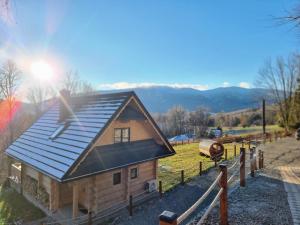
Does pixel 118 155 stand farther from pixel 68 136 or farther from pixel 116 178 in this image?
pixel 68 136

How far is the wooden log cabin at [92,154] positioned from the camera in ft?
34.6

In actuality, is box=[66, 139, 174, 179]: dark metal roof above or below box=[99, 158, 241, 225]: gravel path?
above

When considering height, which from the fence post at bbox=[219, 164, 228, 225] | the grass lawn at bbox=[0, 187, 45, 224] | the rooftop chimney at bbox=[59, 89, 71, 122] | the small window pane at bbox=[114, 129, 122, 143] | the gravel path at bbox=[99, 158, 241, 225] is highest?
the rooftop chimney at bbox=[59, 89, 71, 122]

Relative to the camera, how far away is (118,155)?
11812 mm

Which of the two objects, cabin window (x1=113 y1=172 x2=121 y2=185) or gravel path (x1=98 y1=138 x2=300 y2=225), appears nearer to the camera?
gravel path (x1=98 y1=138 x2=300 y2=225)

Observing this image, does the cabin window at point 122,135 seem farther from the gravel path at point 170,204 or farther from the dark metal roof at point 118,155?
the gravel path at point 170,204

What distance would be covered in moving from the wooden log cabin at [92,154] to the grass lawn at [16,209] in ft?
1.30

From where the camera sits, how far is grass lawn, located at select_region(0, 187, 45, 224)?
11.3 m

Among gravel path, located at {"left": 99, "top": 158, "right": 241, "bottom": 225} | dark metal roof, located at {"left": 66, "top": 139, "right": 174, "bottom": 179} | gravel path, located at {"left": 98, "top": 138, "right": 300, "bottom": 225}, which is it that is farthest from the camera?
gravel path, located at {"left": 99, "top": 158, "right": 241, "bottom": 225}

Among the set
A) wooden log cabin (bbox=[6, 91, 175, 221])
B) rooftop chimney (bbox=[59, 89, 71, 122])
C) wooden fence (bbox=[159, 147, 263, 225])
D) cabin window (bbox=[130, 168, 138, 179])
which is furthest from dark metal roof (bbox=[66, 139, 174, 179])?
wooden fence (bbox=[159, 147, 263, 225])

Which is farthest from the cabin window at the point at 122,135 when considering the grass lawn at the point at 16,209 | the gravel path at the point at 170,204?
the grass lawn at the point at 16,209

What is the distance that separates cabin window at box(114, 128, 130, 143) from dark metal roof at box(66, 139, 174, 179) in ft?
0.75

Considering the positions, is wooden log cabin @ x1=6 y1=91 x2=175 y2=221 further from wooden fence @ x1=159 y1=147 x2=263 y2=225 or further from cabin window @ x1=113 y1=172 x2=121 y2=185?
wooden fence @ x1=159 y1=147 x2=263 y2=225

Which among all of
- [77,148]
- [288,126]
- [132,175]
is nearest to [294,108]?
[288,126]
